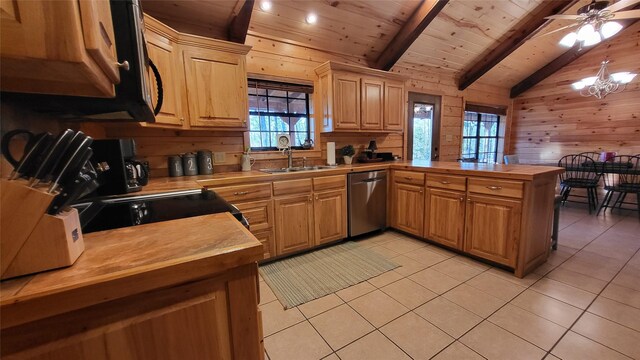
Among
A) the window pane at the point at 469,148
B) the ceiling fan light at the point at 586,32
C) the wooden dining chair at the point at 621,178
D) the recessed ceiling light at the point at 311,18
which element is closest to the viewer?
the ceiling fan light at the point at 586,32

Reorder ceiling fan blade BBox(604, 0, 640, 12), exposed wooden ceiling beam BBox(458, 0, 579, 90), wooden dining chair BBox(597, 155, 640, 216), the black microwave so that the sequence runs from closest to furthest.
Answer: the black microwave → ceiling fan blade BBox(604, 0, 640, 12) → exposed wooden ceiling beam BBox(458, 0, 579, 90) → wooden dining chair BBox(597, 155, 640, 216)

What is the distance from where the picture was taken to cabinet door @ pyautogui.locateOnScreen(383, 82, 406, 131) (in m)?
3.62

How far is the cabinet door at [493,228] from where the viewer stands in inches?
88.2

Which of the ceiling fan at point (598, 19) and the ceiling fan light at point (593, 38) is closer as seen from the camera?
the ceiling fan at point (598, 19)

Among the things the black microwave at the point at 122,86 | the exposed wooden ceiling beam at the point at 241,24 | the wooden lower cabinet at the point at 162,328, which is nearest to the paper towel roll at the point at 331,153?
the exposed wooden ceiling beam at the point at 241,24

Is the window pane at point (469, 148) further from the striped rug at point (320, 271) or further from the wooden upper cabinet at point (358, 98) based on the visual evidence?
the striped rug at point (320, 271)

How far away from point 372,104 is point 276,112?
132 centimetres

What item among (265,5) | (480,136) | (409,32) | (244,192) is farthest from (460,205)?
(480,136)

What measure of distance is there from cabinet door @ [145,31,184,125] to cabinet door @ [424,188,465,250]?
2699mm

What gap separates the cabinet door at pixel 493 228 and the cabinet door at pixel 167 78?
9.41ft

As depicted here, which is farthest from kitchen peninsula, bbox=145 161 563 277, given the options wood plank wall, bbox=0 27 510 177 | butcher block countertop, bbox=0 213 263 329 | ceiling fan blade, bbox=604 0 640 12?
ceiling fan blade, bbox=604 0 640 12

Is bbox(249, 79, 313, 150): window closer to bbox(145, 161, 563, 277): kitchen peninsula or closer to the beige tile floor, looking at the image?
bbox(145, 161, 563, 277): kitchen peninsula

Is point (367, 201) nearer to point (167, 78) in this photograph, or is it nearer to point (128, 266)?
point (167, 78)

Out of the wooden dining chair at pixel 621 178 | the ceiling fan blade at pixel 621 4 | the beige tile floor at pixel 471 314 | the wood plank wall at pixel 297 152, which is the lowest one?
the beige tile floor at pixel 471 314
